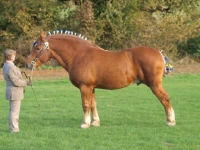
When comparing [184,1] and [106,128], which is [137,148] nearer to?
[106,128]

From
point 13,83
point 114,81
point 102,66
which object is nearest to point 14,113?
point 13,83

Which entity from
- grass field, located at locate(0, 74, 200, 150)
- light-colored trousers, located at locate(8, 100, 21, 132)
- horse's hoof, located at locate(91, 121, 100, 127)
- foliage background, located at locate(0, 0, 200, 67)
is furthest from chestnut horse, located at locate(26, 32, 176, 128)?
foliage background, located at locate(0, 0, 200, 67)

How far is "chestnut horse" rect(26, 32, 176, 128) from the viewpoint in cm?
1049

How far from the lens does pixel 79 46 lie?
1086 cm

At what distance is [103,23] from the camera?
30.0 meters

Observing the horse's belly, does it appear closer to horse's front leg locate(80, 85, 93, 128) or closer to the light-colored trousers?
horse's front leg locate(80, 85, 93, 128)

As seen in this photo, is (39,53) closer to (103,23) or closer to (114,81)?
(114,81)

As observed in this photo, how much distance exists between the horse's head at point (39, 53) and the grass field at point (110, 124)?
1516 mm

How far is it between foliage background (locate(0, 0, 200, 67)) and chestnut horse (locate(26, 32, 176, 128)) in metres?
18.6

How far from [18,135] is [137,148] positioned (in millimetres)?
2797

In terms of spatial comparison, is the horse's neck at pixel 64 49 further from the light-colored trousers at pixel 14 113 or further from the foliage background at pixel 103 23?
the foliage background at pixel 103 23

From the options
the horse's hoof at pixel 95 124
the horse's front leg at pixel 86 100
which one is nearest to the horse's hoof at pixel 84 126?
the horse's front leg at pixel 86 100

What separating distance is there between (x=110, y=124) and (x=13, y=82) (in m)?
2.75

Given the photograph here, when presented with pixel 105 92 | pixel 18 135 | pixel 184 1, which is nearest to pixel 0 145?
pixel 18 135
